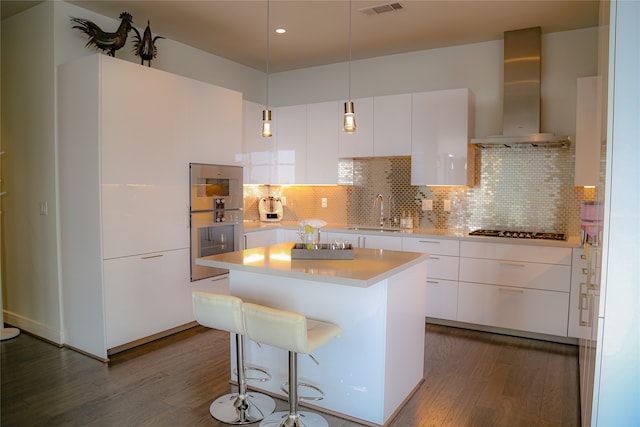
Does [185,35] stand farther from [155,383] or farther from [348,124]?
[155,383]

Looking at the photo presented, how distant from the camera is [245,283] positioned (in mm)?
2965

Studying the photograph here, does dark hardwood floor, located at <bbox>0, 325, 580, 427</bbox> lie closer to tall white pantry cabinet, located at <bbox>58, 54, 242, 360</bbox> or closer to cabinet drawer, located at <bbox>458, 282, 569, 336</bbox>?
cabinet drawer, located at <bbox>458, 282, 569, 336</bbox>

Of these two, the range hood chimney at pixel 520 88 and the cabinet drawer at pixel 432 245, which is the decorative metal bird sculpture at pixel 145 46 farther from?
the range hood chimney at pixel 520 88

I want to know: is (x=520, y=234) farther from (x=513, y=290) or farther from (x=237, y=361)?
(x=237, y=361)

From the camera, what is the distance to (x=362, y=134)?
487 centimetres

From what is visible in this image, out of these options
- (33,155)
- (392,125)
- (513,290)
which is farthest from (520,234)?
(33,155)

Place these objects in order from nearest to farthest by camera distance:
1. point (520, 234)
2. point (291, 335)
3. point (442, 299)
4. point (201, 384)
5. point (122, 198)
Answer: point (291, 335) → point (201, 384) → point (122, 198) → point (520, 234) → point (442, 299)

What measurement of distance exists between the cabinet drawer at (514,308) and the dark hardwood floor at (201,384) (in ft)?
0.51

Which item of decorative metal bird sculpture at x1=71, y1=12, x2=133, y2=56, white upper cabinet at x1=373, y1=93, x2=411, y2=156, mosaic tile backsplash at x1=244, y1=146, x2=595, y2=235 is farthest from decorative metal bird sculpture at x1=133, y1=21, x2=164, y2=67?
white upper cabinet at x1=373, y1=93, x2=411, y2=156

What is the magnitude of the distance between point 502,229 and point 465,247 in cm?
64

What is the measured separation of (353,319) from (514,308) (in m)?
2.07

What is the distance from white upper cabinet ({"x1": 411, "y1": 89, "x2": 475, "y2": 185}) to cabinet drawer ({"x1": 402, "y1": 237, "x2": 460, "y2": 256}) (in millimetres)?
601

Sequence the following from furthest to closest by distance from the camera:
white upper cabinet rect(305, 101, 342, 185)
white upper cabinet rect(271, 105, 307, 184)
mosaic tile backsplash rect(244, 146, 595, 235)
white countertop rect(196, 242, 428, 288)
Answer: white upper cabinet rect(271, 105, 307, 184), white upper cabinet rect(305, 101, 342, 185), mosaic tile backsplash rect(244, 146, 595, 235), white countertop rect(196, 242, 428, 288)

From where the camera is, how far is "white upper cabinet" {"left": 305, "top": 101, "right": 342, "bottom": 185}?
5055mm
